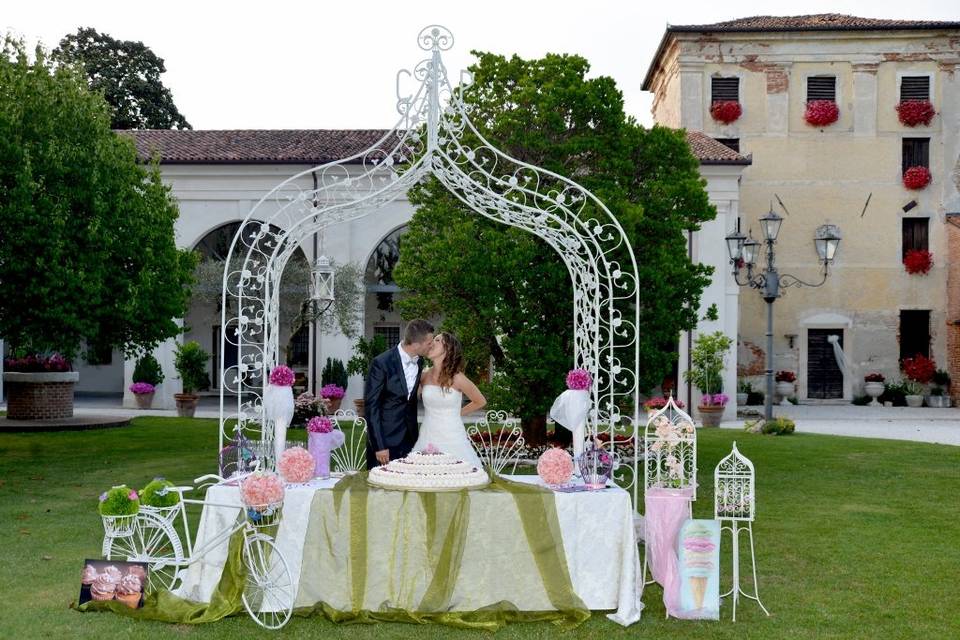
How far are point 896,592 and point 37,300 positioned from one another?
10938 mm

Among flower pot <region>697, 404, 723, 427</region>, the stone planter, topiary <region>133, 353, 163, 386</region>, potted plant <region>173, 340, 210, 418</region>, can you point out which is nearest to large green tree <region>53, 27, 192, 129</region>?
topiary <region>133, 353, 163, 386</region>

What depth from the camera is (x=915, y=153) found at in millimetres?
28703

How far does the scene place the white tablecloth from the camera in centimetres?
636

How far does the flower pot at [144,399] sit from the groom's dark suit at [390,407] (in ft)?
59.6

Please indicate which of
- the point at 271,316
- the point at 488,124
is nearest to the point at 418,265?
the point at 488,124

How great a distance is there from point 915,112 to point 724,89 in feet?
17.8

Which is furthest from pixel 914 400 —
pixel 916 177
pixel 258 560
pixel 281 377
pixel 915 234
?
pixel 258 560

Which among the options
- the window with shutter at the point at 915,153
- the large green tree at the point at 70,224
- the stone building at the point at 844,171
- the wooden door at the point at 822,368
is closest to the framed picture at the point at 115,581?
the large green tree at the point at 70,224

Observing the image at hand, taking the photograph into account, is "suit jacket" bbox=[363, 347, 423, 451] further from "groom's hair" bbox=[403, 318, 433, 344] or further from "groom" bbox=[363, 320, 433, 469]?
"groom's hair" bbox=[403, 318, 433, 344]

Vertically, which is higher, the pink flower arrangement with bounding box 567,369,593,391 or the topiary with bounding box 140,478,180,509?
the pink flower arrangement with bounding box 567,369,593,391

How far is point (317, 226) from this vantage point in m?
9.45

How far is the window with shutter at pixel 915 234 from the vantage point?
93.9 feet

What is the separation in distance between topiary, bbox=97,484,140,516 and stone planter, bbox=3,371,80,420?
15377 mm

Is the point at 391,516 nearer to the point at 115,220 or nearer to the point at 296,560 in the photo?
the point at 296,560
